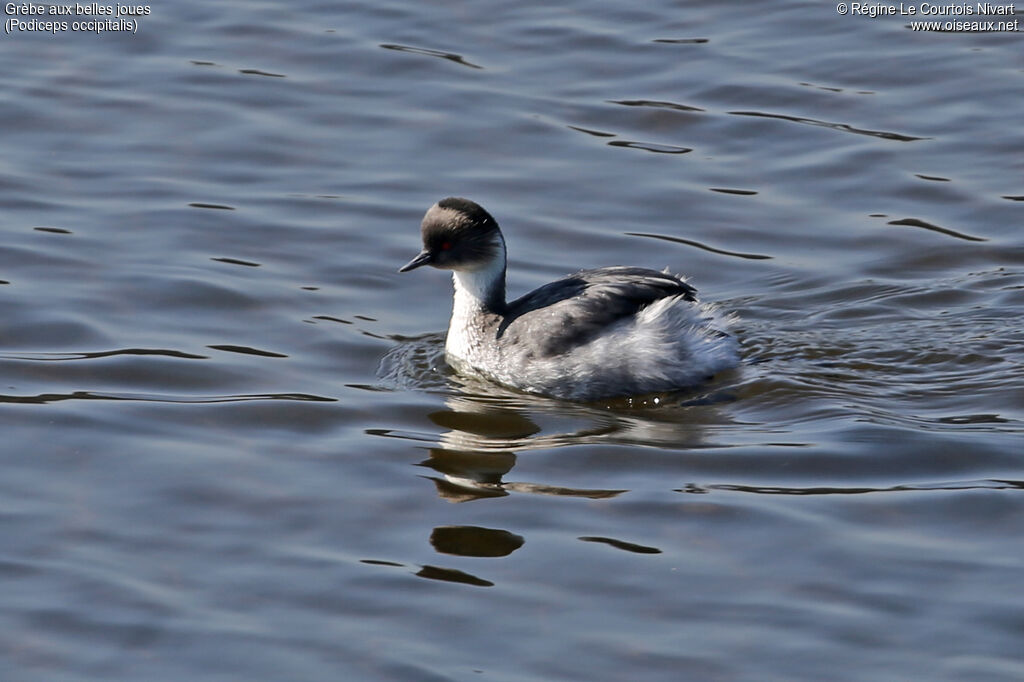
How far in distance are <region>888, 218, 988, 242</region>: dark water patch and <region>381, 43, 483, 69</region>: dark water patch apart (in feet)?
13.0

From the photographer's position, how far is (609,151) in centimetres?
1163

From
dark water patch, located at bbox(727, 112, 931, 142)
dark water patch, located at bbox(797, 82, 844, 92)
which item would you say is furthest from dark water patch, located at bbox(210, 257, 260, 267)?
dark water patch, located at bbox(797, 82, 844, 92)

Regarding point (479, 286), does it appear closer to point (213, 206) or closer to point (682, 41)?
point (213, 206)

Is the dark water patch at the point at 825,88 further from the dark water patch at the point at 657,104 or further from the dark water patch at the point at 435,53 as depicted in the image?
the dark water patch at the point at 435,53

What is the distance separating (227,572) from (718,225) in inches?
197

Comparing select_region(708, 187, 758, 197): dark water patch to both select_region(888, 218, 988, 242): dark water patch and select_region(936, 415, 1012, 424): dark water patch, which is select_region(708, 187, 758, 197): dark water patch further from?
select_region(936, 415, 1012, 424): dark water patch

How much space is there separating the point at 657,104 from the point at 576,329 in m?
4.40

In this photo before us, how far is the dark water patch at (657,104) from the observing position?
482 inches

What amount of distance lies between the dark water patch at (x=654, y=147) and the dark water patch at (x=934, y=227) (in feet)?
5.83

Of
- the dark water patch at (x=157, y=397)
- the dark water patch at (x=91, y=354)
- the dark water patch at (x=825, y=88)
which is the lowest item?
the dark water patch at (x=157, y=397)

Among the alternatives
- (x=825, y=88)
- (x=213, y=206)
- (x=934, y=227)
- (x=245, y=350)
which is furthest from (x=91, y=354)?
(x=825, y=88)

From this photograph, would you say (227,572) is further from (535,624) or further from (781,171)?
(781,171)

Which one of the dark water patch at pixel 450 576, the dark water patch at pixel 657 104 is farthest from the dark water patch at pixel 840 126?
the dark water patch at pixel 450 576

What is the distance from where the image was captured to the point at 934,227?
34.0ft
